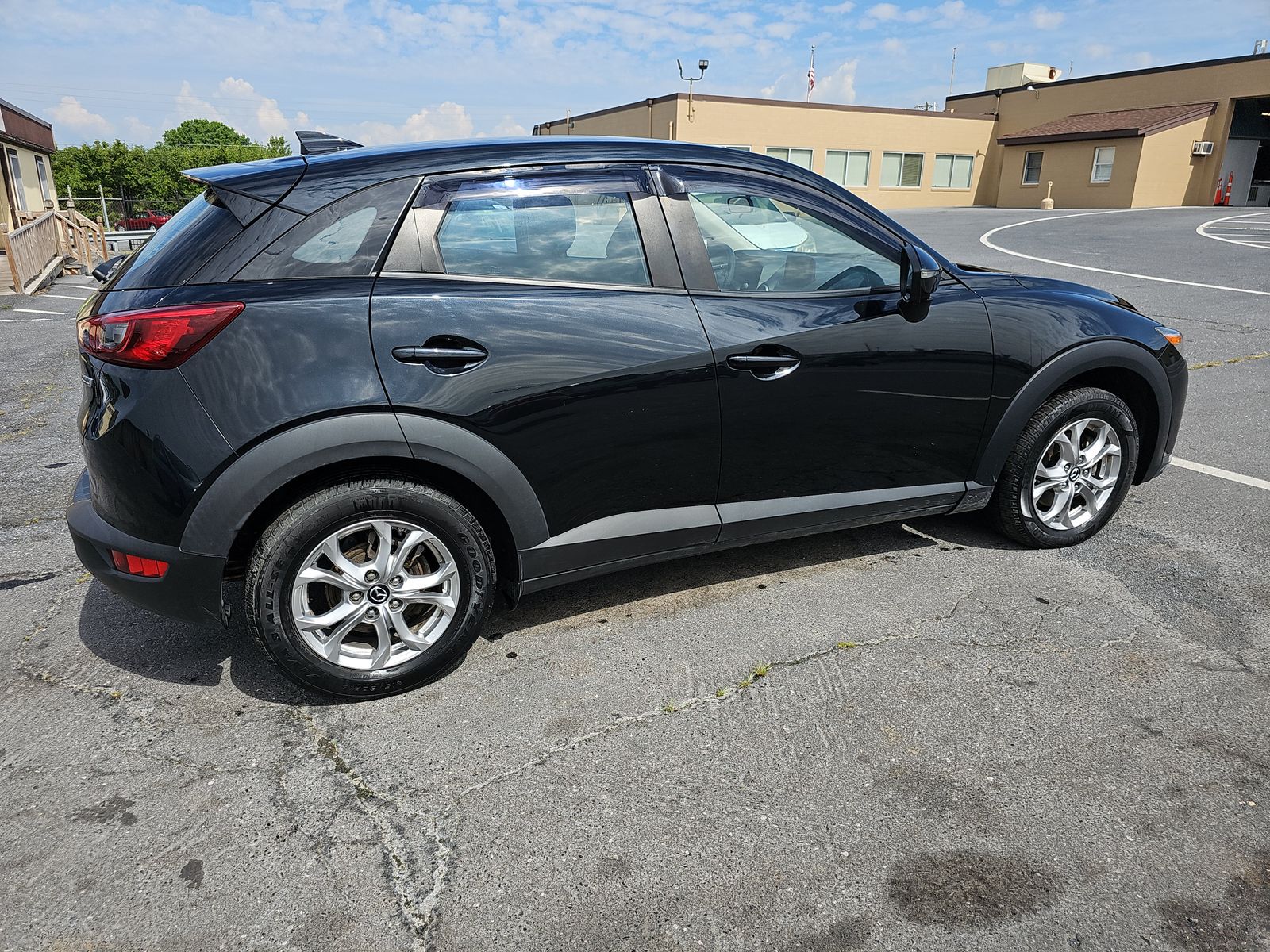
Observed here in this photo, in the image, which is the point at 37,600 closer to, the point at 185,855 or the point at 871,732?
the point at 185,855

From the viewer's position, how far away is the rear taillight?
2.53 meters

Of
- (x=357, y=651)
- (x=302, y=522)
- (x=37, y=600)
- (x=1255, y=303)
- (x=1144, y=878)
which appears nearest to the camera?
(x=1144, y=878)

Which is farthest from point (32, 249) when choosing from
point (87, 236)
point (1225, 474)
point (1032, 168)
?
point (1032, 168)

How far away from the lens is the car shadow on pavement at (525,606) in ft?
10.0

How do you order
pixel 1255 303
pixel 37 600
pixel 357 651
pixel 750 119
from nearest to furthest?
pixel 357 651 → pixel 37 600 → pixel 1255 303 → pixel 750 119

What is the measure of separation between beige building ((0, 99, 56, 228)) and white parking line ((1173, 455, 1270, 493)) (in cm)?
2602

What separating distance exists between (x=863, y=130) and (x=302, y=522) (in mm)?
40682

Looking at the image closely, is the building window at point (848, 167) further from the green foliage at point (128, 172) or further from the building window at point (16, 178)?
the green foliage at point (128, 172)

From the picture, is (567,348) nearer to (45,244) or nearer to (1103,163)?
(45,244)

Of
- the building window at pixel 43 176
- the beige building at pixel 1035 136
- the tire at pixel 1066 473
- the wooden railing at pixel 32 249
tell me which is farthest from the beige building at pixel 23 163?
the tire at pixel 1066 473

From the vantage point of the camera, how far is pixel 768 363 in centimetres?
312

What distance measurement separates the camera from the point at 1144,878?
2129mm

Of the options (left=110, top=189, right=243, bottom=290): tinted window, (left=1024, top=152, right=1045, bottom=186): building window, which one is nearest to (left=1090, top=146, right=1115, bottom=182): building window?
(left=1024, top=152, right=1045, bottom=186): building window

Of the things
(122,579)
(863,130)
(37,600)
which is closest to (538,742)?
(122,579)
